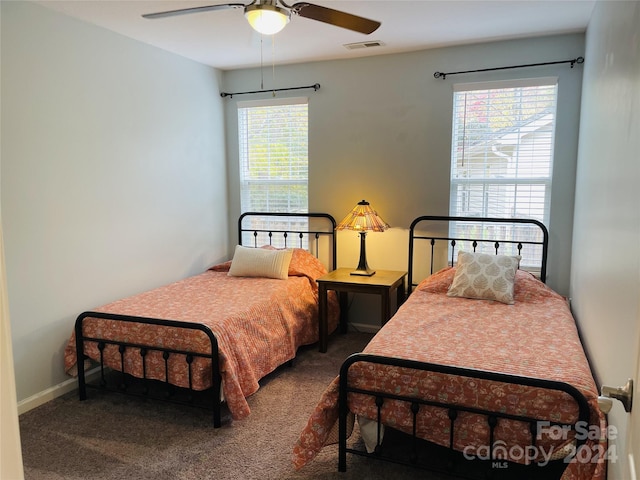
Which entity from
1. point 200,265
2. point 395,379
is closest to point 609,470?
point 395,379

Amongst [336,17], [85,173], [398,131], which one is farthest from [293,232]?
[336,17]

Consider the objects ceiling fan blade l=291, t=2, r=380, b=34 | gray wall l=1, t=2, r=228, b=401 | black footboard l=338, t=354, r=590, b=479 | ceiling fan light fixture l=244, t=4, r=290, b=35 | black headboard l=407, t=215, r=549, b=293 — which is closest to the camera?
black footboard l=338, t=354, r=590, b=479

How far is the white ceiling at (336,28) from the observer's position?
9.51 feet

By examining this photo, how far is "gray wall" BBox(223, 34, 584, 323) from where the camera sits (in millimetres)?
3607

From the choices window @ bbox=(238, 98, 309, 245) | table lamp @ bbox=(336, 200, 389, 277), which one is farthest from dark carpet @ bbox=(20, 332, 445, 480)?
window @ bbox=(238, 98, 309, 245)

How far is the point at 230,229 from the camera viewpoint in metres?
4.81

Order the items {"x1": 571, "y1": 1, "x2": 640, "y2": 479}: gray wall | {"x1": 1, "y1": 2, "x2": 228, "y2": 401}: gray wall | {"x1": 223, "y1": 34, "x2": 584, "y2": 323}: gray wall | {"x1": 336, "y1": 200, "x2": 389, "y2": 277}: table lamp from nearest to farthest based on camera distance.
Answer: {"x1": 571, "y1": 1, "x2": 640, "y2": 479}: gray wall < {"x1": 1, "y1": 2, "x2": 228, "y2": 401}: gray wall < {"x1": 223, "y1": 34, "x2": 584, "y2": 323}: gray wall < {"x1": 336, "y1": 200, "x2": 389, "y2": 277}: table lamp

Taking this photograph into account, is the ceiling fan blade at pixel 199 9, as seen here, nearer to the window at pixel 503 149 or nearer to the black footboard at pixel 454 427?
the black footboard at pixel 454 427

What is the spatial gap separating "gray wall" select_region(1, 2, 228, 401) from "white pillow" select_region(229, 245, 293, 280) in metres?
0.49

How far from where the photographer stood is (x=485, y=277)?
3.32 metres

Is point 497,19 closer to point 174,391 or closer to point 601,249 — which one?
point 601,249

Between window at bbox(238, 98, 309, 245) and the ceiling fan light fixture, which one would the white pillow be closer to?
window at bbox(238, 98, 309, 245)

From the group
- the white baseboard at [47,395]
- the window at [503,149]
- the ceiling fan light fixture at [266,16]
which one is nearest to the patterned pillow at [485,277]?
the window at [503,149]

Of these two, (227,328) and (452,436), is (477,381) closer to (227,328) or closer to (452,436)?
(452,436)
